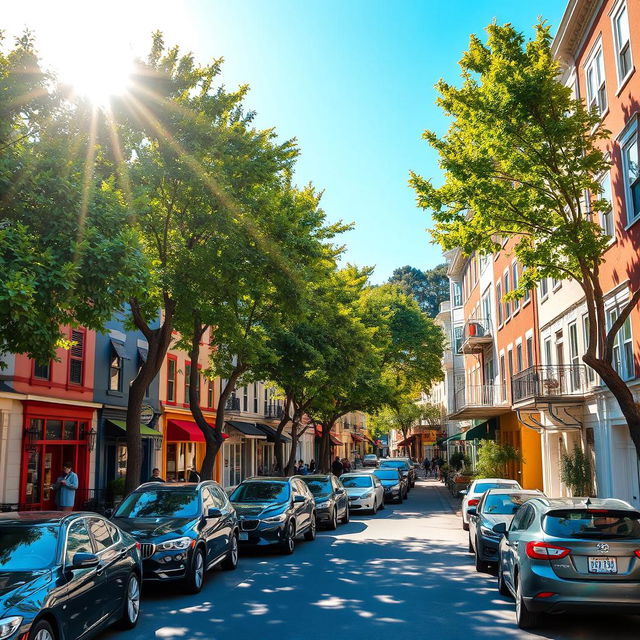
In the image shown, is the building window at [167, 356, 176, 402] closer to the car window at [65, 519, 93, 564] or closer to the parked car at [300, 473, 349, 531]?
the parked car at [300, 473, 349, 531]

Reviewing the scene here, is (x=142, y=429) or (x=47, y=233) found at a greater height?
(x=47, y=233)

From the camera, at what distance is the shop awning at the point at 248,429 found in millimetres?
37781

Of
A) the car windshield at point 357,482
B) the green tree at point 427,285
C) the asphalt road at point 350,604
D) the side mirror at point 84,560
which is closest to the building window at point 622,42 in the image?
the asphalt road at point 350,604

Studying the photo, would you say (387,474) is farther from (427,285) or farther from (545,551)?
(427,285)

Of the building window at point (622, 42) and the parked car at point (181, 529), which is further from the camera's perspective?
the building window at point (622, 42)

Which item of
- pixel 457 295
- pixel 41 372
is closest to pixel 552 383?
pixel 41 372

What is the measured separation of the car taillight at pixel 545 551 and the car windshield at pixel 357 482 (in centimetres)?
1985

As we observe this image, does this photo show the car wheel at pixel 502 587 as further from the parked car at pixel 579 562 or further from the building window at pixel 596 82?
the building window at pixel 596 82

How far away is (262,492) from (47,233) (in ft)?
29.6

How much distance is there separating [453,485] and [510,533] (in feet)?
Answer: 86.3

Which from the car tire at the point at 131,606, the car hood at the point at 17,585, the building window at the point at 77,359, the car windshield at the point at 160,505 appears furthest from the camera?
the building window at the point at 77,359

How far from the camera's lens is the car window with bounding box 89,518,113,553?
8.20 m

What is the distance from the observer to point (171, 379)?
104 ft

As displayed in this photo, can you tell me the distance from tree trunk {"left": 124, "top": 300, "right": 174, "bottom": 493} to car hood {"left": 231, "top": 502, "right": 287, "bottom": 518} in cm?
251
